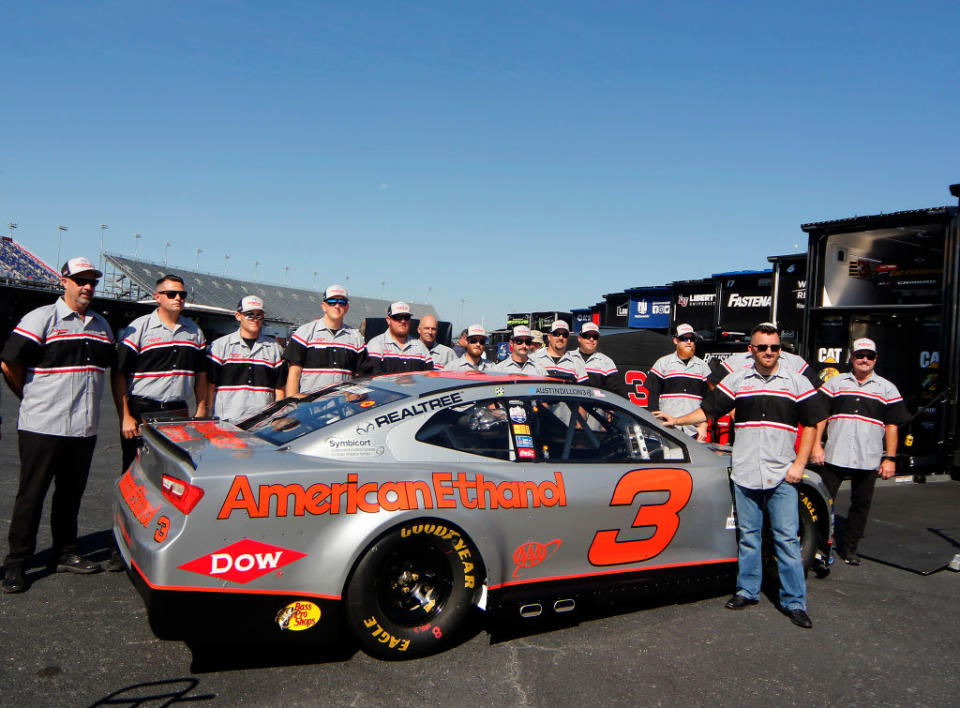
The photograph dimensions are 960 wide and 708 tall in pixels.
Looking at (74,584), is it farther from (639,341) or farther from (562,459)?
(639,341)

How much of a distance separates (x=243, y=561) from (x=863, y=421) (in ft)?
15.3

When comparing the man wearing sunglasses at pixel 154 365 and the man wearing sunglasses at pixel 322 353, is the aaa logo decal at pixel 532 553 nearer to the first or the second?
the man wearing sunglasses at pixel 154 365

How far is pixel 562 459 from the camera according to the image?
3.76 meters

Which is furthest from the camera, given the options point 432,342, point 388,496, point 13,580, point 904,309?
point 904,309

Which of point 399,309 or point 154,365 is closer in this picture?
point 154,365

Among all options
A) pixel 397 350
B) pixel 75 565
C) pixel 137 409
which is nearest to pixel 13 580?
pixel 75 565

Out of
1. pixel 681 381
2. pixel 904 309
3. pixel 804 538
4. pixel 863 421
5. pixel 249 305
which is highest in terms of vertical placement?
pixel 904 309

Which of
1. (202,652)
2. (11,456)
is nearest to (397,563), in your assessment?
(202,652)

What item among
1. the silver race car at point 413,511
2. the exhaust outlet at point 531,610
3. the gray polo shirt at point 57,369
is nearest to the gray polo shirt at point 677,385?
the silver race car at point 413,511

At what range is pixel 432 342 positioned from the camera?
730cm

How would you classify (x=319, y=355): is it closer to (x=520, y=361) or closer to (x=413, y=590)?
(x=520, y=361)

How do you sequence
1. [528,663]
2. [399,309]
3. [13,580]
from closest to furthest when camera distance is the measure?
[528,663] → [13,580] → [399,309]

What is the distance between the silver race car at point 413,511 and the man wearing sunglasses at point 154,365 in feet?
2.54

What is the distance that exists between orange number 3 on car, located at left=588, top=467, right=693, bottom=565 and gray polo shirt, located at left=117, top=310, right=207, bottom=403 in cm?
295
